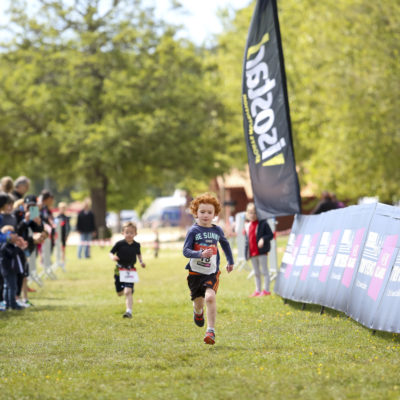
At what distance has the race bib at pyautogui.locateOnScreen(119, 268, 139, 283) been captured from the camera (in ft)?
40.4

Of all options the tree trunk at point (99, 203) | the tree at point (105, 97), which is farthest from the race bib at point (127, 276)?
the tree trunk at point (99, 203)

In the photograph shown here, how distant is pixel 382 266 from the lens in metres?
9.44

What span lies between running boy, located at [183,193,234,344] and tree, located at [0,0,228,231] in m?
35.9

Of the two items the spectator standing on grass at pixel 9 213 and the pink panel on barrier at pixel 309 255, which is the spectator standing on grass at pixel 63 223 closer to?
the spectator standing on grass at pixel 9 213

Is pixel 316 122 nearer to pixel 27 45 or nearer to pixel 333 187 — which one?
pixel 333 187

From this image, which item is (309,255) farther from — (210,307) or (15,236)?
(15,236)

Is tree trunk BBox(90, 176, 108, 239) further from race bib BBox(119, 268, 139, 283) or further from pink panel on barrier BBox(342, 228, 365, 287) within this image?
pink panel on barrier BBox(342, 228, 365, 287)

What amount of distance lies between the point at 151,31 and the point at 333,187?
17874 millimetres

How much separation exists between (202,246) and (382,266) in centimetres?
214

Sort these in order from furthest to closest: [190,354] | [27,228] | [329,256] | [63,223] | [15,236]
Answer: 1. [63,223]
2. [27,228]
3. [15,236]
4. [329,256]
5. [190,354]

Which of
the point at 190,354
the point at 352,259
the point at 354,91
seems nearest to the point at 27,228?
the point at 352,259

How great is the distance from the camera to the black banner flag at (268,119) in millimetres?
14438

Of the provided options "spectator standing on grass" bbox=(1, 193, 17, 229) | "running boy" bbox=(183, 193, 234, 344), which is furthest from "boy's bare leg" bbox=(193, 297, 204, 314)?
"spectator standing on grass" bbox=(1, 193, 17, 229)

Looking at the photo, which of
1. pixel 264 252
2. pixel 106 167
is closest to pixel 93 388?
pixel 264 252
